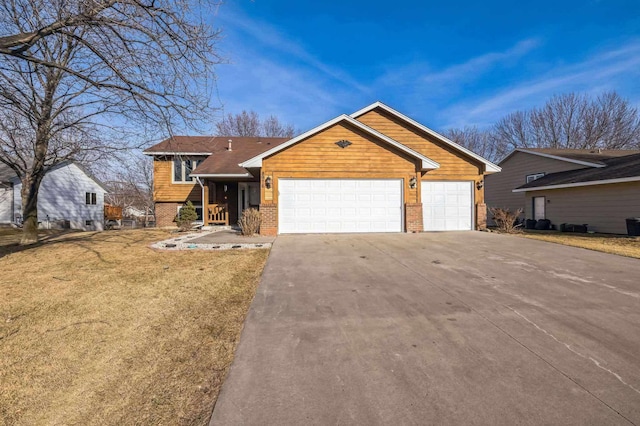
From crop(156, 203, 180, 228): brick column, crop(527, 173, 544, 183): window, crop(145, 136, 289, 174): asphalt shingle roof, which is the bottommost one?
crop(156, 203, 180, 228): brick column

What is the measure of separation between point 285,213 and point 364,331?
8818 millimetres

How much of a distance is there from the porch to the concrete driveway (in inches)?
423

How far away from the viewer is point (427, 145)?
14.5 metres

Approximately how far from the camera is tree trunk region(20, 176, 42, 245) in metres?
10.3

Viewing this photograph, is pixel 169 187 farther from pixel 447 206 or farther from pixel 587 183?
pixel 587 183

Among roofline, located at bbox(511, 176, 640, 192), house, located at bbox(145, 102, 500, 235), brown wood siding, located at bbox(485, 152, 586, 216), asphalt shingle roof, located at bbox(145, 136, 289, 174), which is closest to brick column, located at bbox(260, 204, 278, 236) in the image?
house, located at bbox(145, 102, 500, 235)

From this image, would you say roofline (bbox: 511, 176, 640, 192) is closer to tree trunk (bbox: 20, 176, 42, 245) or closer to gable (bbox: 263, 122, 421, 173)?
gable (bbox: 263, 122, 421, 173)

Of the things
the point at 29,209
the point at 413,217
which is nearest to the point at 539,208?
the point at 413,217

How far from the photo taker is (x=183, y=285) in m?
5.20

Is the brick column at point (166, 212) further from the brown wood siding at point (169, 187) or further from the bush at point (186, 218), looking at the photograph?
the bush at point (186, 218)

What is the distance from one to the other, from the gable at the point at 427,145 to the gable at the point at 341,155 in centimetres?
235

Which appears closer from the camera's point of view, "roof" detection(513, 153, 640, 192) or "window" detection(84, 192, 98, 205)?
"roof" detection(513, 153, 640, 192)

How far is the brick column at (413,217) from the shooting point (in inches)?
480

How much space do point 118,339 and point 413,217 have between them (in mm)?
10855
